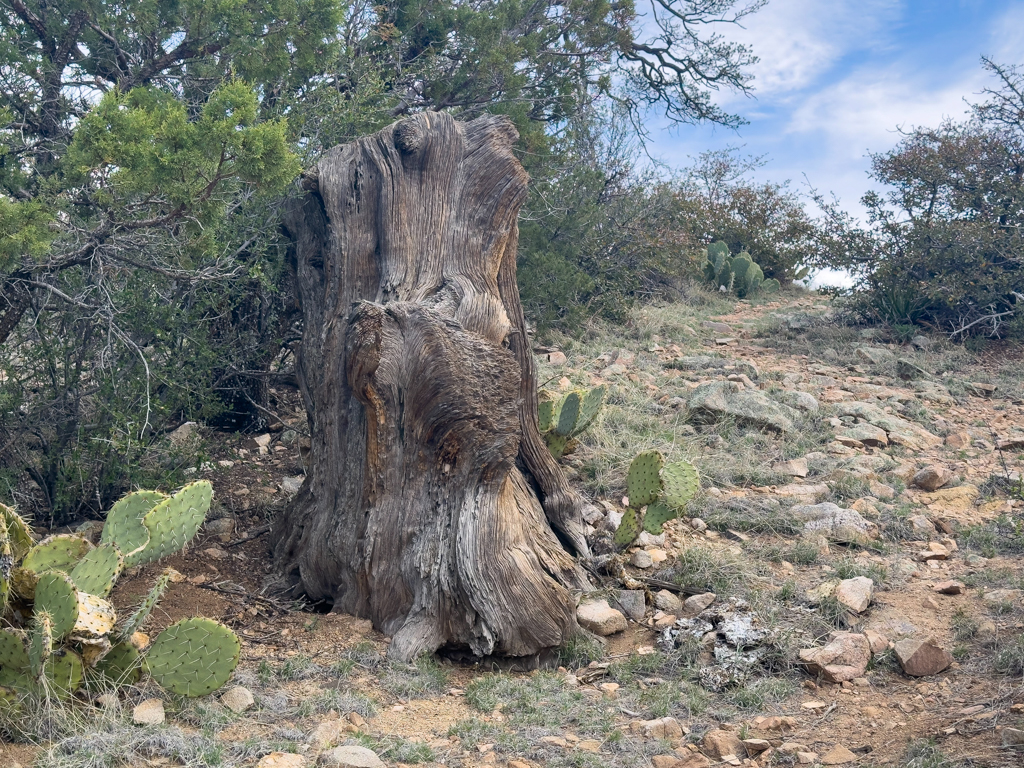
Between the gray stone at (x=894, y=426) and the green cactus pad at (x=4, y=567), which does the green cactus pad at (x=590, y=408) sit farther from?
the green cactus pad at (x=4, y=567)

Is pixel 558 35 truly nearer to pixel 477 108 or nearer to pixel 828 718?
pixel 477 108

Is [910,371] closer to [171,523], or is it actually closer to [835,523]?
[835,523]

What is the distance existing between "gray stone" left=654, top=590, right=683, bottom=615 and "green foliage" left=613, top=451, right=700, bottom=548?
1.68 ft

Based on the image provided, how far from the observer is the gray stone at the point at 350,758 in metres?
3.17

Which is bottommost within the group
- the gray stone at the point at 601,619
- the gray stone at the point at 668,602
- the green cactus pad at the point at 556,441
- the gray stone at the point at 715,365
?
the gray stone at the point at 601,619

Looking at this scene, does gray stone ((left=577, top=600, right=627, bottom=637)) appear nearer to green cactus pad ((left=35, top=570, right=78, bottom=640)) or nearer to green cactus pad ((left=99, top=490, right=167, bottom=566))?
green cactus pad ((left=99, top=490, right=167, bottom=566))

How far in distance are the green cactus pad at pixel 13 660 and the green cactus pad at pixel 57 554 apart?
330 mm

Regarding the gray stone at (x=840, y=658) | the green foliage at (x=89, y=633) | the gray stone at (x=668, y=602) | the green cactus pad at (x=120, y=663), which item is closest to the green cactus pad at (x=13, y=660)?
the green foliage at (x=89, y=633)

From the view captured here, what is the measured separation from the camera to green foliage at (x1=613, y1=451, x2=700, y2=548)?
18.4 ft

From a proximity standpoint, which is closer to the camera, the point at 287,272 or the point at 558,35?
the point at 287,272

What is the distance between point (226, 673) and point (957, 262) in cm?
1138

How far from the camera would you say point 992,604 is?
472 cm

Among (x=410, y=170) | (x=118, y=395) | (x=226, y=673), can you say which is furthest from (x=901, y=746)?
(x=118, y=395)

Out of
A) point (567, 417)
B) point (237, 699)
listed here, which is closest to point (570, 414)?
point (567, 417)
